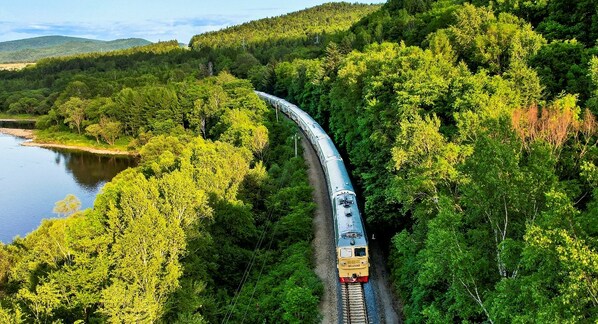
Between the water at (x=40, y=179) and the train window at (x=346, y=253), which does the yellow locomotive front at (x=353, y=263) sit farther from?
the water at (x=40, y=179)

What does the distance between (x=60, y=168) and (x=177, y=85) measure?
3190cm

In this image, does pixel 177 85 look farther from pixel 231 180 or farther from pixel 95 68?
pixel 95 68

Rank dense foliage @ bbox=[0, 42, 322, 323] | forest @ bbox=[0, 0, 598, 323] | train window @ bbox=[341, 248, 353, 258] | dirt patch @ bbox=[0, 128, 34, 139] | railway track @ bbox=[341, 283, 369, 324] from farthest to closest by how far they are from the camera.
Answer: dirt patch @ bbox=[0, 128, 34, 139], train window @ bbox=[341, 248, 353, 258], railway track @ bbox=[341, 283, 369, 324], dense foliage @ bbox=[0, 42, 322, 323], forest @ bbox=[0, 0, 598, 323]

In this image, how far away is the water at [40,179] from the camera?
6125 centimetres

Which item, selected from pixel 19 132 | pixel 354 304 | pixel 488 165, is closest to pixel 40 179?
pixel 19 132

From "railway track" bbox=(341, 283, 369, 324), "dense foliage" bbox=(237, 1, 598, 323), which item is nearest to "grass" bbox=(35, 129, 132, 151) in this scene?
"dense foliage" bbox=(237, 1, 598, 323)

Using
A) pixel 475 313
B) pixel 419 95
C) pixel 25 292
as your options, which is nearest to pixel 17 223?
pixel 25 292

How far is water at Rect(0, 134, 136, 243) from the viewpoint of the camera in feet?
201

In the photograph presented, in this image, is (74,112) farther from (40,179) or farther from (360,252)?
(360,252)

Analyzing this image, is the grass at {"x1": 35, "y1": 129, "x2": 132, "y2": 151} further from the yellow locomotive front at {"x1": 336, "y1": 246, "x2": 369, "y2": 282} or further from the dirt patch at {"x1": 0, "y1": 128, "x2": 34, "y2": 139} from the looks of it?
the yellow locomotive front at {"x1": 336, "y1": 246, "x2": 369, "y2": 282}

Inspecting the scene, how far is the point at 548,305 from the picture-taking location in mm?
13227

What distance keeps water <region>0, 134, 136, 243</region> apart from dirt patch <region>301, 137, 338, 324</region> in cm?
3453

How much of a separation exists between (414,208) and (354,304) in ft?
22.5

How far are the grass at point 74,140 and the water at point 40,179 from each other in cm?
437
